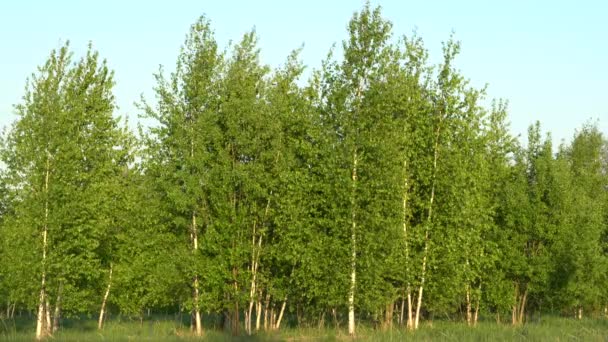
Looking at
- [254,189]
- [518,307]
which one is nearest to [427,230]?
[254,189]

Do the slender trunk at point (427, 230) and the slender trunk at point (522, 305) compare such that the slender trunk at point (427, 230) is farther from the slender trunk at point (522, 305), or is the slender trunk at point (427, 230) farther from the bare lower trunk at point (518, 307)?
the slender trunk at point (522, 305)

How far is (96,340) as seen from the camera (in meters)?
30.6

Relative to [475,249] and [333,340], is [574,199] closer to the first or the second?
[475,249]

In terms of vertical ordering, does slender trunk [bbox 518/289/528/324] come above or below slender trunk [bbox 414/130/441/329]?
below

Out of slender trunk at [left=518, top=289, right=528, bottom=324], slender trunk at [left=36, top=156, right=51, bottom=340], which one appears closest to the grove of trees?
slender trunk at [left=36, top=156, right=51, bottom=340]

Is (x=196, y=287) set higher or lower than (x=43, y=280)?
lower

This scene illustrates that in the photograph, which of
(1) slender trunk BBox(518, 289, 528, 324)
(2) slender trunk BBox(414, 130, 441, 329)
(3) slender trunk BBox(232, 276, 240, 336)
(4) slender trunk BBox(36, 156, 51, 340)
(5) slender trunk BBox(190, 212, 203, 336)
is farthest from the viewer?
(1) slender trunk BBox(518, 289, 528, 324)

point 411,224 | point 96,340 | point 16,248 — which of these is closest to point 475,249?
point 411,224

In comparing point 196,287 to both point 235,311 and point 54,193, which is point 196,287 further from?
point 54,193

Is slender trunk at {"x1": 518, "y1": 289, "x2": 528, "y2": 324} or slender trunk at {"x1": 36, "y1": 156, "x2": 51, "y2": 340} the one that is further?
slender trunk at {"x1": 518, "y1": 289, "x2": 528, "y2": 324}

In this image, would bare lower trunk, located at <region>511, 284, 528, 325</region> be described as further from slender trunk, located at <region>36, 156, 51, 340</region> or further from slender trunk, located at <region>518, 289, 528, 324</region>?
slender trunk, located at <region>36, 156, 51, 340</region>

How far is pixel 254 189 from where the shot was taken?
1378 inches

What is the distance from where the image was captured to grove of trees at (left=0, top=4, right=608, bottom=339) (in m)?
33.2

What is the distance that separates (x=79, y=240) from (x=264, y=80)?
1302 cm
